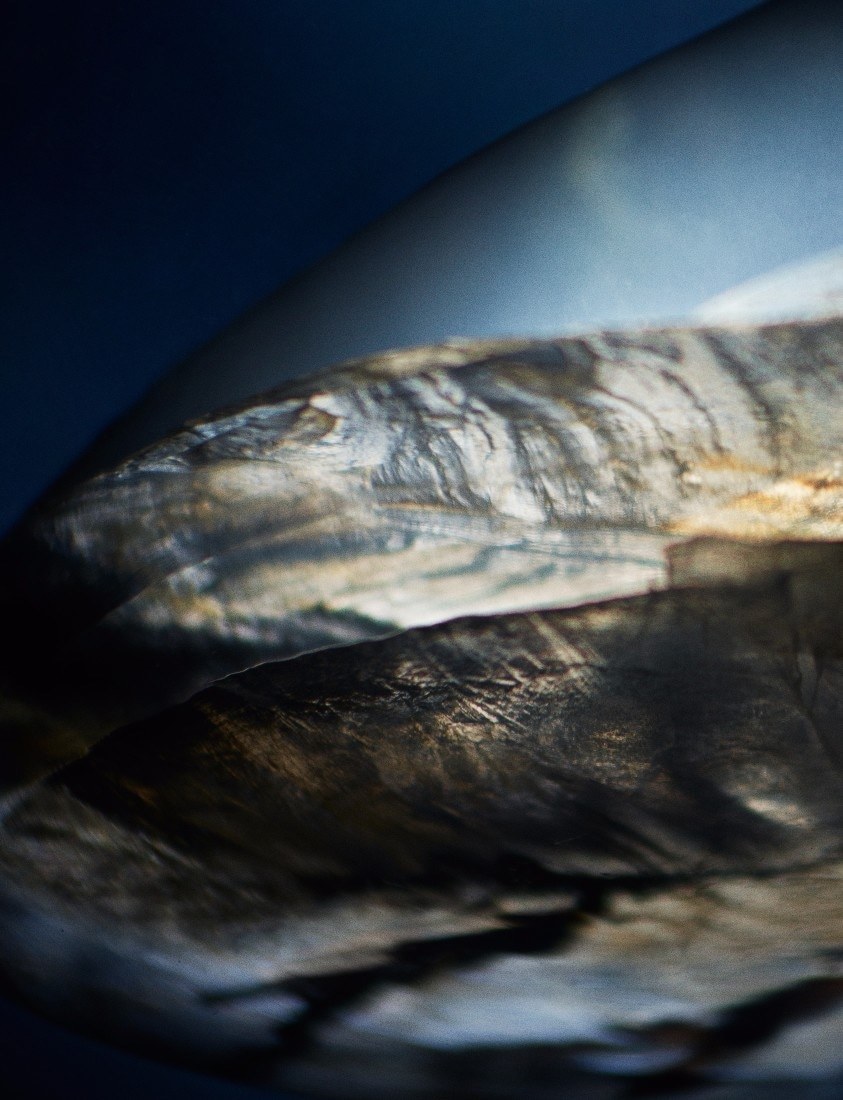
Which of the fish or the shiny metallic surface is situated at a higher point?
the shiny metallic surface

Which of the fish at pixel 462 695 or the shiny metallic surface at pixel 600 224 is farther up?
the shiny metallic surface at pixel 600 224

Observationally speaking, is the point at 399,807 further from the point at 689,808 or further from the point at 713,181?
the point at 713,181

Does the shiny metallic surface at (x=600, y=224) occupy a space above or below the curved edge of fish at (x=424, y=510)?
above

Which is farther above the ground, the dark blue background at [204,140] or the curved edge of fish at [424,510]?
the dark blue background at [204,140]

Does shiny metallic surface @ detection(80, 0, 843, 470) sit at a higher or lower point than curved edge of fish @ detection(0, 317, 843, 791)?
higher

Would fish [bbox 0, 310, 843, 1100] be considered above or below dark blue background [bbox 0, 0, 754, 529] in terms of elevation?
below

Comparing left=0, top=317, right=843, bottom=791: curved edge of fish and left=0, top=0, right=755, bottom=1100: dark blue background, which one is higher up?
left=0, top=0, right=755, bottom=1100: dark blue background
